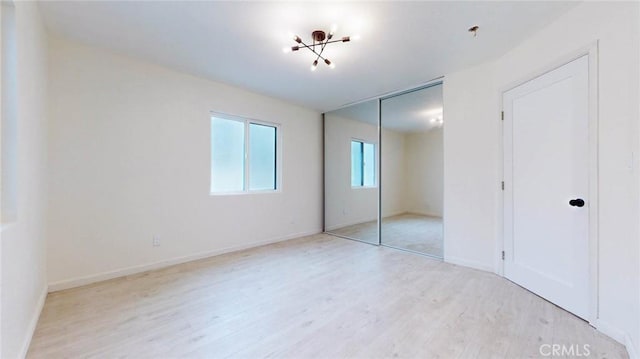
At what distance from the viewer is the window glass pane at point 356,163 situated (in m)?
5.89

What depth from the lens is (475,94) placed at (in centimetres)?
327

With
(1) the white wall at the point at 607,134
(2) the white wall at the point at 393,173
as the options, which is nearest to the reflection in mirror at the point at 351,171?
(2) the white wall at the point at 393,173

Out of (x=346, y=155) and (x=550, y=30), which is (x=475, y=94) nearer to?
(x=550, y=30)

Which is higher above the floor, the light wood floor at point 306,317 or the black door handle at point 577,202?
the black door handle at point 577,202

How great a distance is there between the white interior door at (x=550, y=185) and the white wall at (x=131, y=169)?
351cm

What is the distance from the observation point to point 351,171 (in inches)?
230

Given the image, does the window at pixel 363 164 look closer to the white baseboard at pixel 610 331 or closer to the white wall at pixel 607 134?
the white wall at pixel 607 134

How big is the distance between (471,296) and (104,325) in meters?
3.14

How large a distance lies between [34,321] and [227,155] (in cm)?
266

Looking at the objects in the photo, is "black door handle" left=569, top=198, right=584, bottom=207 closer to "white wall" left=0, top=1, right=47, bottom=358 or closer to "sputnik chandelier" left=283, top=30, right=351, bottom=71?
"sputnik chandelier" left=283, top=30, right=351, bottom=71

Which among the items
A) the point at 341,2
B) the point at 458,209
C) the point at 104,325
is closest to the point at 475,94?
the point at 458,209

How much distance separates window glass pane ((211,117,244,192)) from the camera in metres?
3.95

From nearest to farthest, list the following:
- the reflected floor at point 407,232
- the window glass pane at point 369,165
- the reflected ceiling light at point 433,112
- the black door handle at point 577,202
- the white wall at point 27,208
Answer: the white wall at point 27,208 < the black door handle at point 577,202 < the reflected floor at point 407,232 < the reflected ceiling light at point 433,112 < the window glass pane at point 369,165

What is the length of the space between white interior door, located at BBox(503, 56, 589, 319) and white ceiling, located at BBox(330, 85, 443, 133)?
54.8 inches
